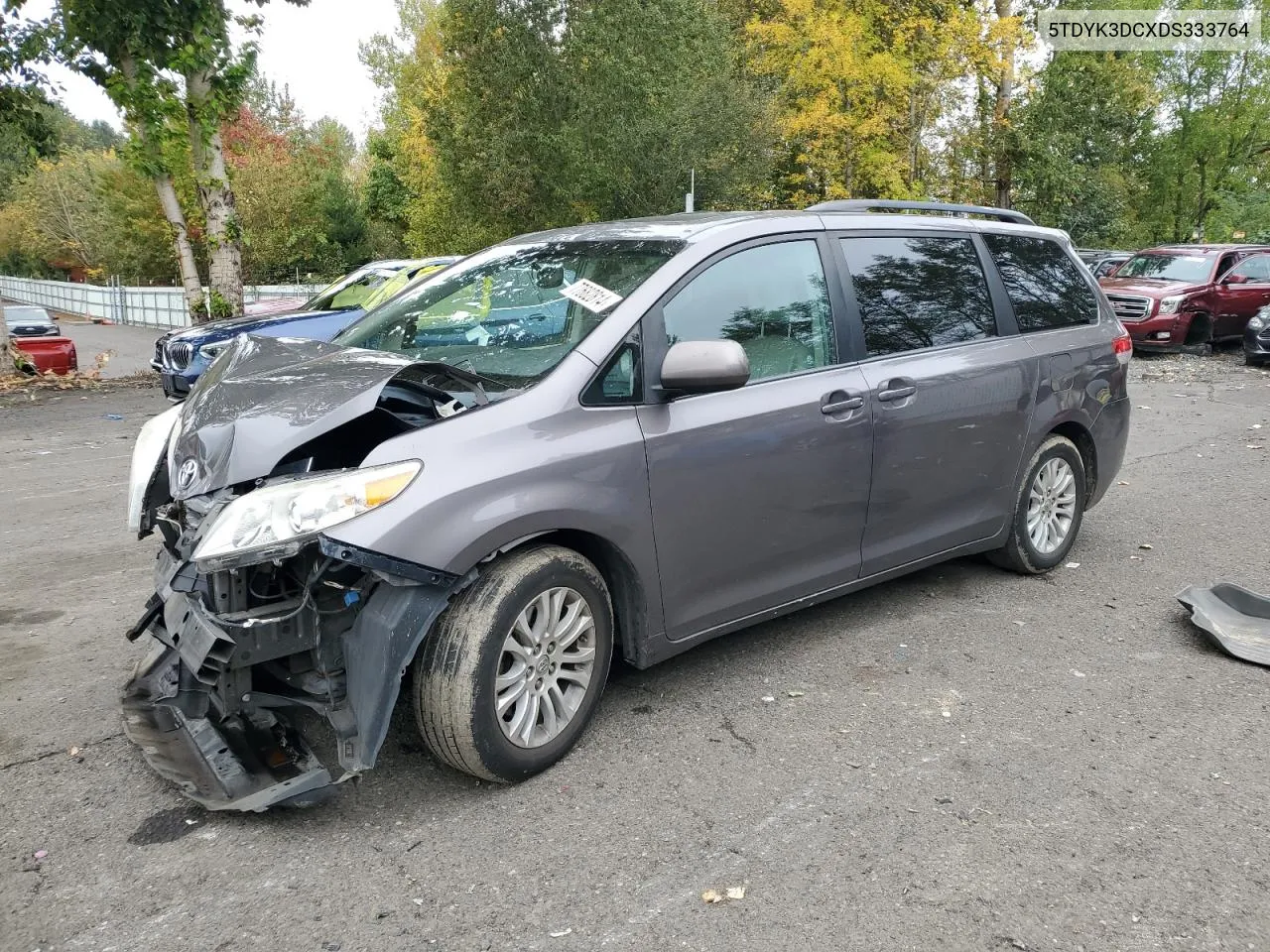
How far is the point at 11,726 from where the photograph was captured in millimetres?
3559

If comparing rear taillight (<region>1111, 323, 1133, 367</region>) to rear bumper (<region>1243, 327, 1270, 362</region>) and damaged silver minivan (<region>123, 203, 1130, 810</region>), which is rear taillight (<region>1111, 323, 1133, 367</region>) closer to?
damaged silver minivan (<region>123, 203, 1130, 810</region>)

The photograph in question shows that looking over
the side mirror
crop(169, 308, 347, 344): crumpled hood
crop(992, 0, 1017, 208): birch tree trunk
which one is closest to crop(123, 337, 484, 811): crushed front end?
the side mirror

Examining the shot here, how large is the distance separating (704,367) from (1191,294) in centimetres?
1592

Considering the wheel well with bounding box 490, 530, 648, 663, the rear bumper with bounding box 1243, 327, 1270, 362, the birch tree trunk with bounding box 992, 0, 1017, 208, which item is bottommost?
the rear bumper with bounding box 1243, 327, 1270, 362

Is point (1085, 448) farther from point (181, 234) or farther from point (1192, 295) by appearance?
point (181, 234)

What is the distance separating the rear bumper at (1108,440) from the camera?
5.34m

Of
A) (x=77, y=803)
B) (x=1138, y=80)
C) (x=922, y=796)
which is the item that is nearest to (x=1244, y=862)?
(x=922, y=796)

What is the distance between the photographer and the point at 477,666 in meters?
2.91

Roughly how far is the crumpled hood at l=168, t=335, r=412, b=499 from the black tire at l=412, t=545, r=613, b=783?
677 millimetres

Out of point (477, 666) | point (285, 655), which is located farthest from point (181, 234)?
point (477, 666)

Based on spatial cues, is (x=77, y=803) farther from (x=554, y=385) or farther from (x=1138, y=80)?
(x=1138, y=80)

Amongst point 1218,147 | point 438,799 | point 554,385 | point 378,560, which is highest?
point 1218,147

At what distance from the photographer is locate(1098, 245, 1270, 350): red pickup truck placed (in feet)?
52.5

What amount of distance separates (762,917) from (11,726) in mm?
2842
